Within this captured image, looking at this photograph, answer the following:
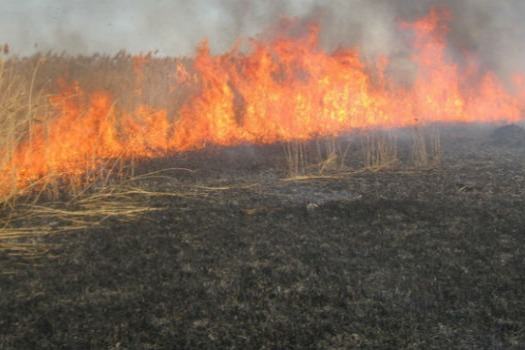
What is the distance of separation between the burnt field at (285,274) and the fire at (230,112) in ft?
8.05

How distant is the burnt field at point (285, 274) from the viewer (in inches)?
143

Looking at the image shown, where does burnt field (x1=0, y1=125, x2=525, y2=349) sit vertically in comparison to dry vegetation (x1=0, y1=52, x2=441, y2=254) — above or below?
below

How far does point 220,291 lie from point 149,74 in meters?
9.21

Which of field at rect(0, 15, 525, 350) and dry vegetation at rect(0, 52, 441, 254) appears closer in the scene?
field at rect(0, 15, 525, 350)

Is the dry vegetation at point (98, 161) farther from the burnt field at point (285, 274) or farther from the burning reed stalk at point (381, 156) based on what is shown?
the burnt field at point (285, 274)

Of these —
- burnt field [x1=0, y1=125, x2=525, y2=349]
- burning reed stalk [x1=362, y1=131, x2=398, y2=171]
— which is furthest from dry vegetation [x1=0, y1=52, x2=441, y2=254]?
burnt field [x1=0, y1=125, x2=525, y2=349]

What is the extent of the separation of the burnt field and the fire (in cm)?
245

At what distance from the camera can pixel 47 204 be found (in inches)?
269

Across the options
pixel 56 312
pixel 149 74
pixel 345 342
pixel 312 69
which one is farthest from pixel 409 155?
pixel 56 312

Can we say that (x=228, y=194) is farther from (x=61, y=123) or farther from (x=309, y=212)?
(x=61, y=123)

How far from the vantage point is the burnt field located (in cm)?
362

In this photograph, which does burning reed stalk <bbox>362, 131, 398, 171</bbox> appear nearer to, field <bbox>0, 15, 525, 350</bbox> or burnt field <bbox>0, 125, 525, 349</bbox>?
field <bbox>0, 15, 525, 350</bbox>

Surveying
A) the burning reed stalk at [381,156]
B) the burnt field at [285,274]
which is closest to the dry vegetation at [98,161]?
the burning reed stalk at [381,156]

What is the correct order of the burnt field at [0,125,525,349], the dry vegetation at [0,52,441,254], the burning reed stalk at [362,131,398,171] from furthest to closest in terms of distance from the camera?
the burning reed stalk at [362,131,398,171] < the dry vegetation at [0,52,441,254] < the burnt field at [0,125,525,349]
